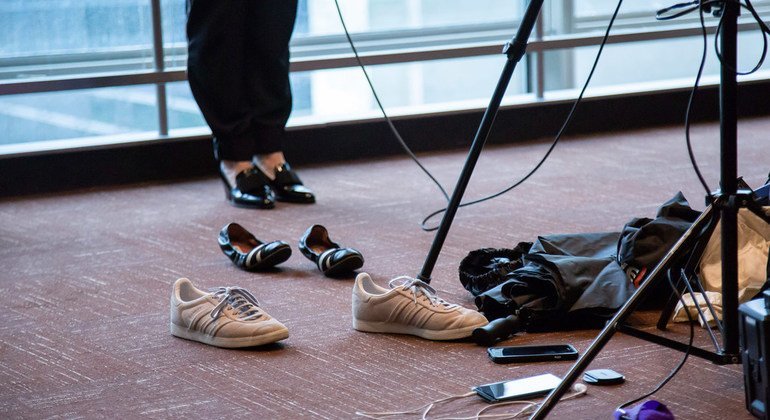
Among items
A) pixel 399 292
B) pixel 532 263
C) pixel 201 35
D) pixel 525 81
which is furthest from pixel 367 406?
pixel 525 81

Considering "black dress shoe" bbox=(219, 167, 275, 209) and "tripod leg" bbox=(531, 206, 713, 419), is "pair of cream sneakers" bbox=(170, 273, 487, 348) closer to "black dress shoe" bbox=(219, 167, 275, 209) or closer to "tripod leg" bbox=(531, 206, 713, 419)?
"tripod leg" bbox=(531, 206, 713, 419)

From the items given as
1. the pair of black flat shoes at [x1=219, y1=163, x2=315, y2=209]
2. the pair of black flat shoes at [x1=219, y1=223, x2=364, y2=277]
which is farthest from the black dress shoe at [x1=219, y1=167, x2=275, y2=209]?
the pair of black flat shoes at [x1=219, y1=223, x2=364, y2=277]

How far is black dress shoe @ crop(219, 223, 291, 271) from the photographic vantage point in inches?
97.9

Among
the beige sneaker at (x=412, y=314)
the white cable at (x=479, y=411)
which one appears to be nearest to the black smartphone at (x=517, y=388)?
the white cable at (x=479, y=411)

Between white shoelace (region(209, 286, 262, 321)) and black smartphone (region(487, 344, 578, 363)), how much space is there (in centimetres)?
46

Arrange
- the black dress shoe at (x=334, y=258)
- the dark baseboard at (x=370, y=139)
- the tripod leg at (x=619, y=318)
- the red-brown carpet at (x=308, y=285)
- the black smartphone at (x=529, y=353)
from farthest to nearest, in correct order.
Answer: the dark baseboard at (x=370, y=139) < the black dress shoe at (x=334, y=258) < the black smartphone at (x=529, y=353) < the red-brown carpet at (x=308, y=285) < the tripod leg at (x=619, y=318)

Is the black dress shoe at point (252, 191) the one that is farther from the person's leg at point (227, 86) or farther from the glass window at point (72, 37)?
the glass window at point (72, 37)

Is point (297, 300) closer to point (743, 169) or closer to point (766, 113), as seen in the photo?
point (743, 169)

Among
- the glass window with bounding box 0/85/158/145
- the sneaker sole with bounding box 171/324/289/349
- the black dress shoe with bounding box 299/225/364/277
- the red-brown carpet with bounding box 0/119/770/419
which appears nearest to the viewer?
the red-brown carpet with bounding box 0/119/770/419

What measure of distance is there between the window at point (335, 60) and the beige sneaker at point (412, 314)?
1.99 meters

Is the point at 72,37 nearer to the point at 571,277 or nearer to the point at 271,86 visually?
the point at 271,86

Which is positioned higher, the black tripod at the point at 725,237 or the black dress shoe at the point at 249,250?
the black tripod at the point at 725,237

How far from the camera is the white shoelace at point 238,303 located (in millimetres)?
1991

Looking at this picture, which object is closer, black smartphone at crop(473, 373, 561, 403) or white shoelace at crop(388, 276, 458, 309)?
black smartphone at crop(473, 373, 561, 403)
